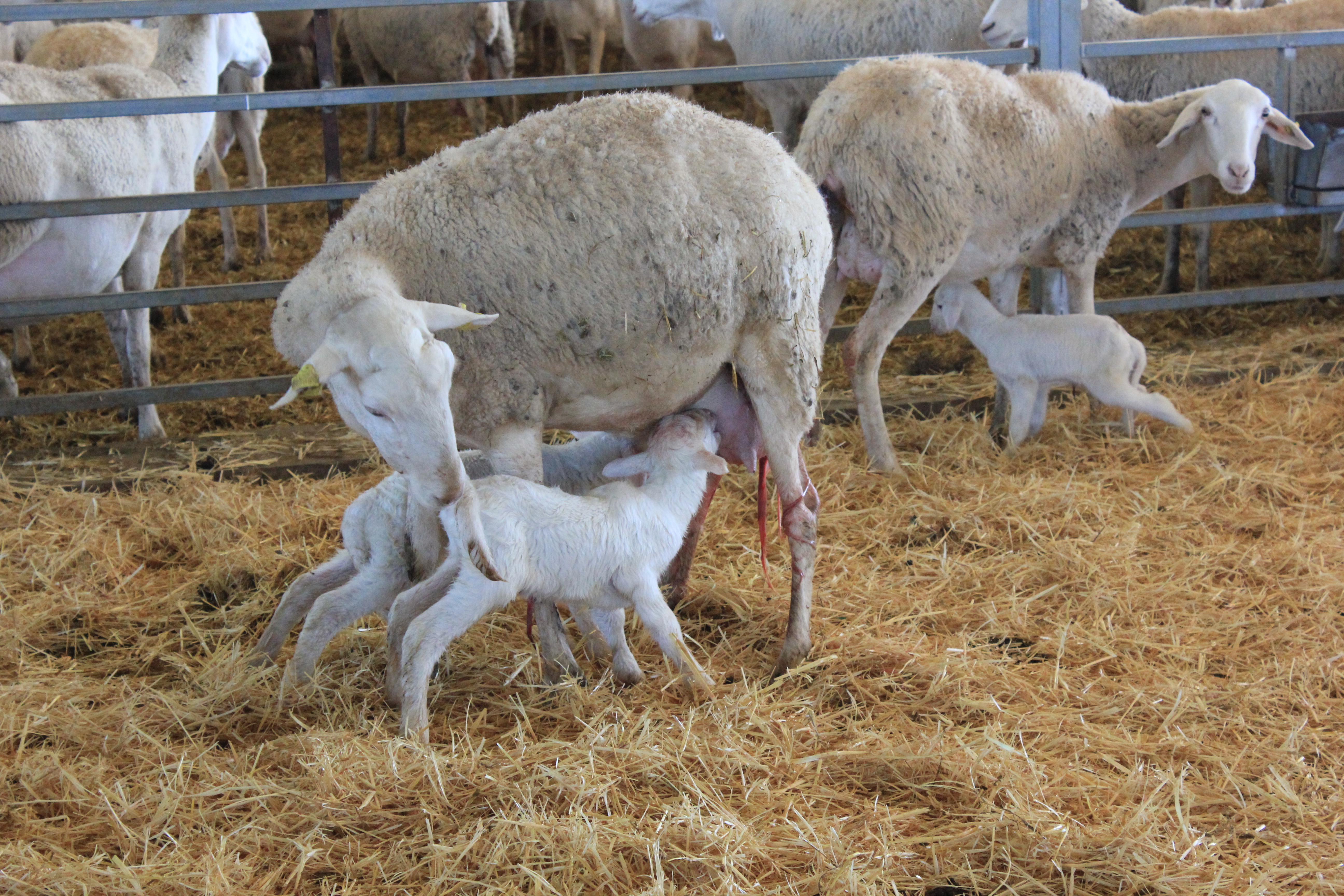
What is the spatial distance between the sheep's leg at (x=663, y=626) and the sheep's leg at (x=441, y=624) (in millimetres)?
337

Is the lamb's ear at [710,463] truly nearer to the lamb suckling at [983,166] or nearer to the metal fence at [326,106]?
the lamb suckling at [983,166]

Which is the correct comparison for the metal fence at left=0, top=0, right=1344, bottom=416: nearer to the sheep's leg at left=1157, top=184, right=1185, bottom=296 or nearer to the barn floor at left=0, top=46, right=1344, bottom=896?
the barn floor at left=0, top=46, right=1344, bottom=896

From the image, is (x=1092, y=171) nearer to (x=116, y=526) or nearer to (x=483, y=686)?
(x=483, y=686)

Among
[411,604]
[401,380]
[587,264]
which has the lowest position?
[411,604]

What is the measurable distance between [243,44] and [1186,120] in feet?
14.5

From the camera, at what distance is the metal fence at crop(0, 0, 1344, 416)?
14.8 ft

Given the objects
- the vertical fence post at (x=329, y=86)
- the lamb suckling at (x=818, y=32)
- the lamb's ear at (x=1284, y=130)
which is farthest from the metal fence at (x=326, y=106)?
the lamb suckling at (x=818, y=32)

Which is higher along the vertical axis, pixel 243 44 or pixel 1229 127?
pixel 243 44

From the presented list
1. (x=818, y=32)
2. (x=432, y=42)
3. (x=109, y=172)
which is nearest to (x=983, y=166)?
(x=818, y=32)

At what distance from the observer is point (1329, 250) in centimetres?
689

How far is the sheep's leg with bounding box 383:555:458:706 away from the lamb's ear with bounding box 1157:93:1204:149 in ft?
10.6

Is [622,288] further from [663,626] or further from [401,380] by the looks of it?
[663,626]

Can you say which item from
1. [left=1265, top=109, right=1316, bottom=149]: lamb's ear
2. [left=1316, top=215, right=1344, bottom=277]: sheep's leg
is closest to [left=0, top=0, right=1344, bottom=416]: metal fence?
[left=1265, top=109, right=1316, bottom=149]: lamb's ear

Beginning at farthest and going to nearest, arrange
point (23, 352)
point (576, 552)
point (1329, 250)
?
point (1329, 250)
point (23, 352)
point (576, 552)
